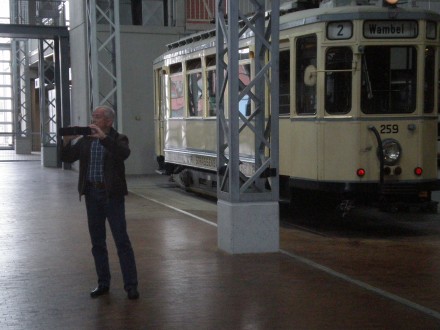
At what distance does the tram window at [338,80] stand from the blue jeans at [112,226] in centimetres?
490

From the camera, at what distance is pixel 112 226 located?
7.87 meters

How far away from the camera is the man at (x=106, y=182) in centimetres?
781

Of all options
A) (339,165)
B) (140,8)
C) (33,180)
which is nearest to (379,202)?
(339,165)

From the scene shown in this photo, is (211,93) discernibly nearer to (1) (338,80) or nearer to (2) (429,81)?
(1) (338,80)

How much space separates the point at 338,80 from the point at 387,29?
0.99m

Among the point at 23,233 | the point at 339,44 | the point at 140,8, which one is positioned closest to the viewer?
the point at 339,44

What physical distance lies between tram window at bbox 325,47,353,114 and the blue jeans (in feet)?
16.1

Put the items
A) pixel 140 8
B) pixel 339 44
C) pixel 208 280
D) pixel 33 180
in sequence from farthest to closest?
pixel 140 8, pixel 33 180, pixel 339 44, pixel 208 280

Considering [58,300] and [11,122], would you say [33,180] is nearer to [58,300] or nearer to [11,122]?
[58,300]

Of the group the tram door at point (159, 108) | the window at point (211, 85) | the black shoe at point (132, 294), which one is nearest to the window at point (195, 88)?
the window at point (211, 85)

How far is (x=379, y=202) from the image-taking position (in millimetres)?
12047

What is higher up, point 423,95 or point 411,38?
point 411,38

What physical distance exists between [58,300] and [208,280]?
5.45 feet

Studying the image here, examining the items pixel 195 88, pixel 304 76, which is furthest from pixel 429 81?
pixel 195 88
